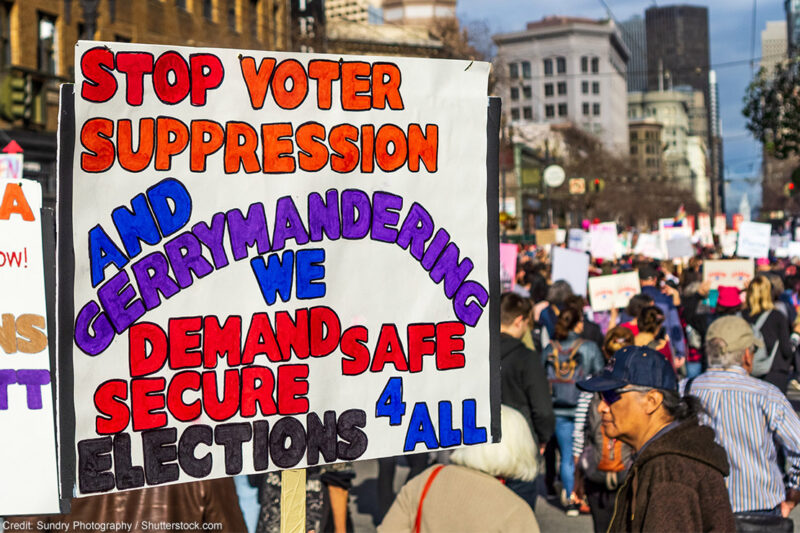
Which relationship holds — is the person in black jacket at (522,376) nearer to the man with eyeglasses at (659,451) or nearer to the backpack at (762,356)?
the backpack at (762,356)

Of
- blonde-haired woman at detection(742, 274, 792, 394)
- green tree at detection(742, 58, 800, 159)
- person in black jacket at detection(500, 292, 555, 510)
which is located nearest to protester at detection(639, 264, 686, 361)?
blonde-haired woman at detection(742, 274, 792, 394)

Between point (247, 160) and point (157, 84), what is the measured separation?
0.34m

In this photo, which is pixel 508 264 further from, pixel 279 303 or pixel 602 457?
pixel 279 303

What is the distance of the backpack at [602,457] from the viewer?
19.3 ft

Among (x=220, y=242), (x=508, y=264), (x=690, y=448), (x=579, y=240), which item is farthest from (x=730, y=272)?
(x=220, y=242)

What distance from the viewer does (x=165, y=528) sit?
417 centimetres

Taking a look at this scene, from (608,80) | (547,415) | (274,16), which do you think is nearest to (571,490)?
(547,415)

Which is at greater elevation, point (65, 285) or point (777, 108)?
point (777, 108)

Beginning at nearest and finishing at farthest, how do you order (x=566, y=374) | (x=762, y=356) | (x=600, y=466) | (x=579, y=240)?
(x=600, y=466) → (x=566, y=374) → (x=762, y=356) → (x=579, y=240)

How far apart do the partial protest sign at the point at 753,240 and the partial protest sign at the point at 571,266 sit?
17.5 ft

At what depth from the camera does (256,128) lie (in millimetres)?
3191

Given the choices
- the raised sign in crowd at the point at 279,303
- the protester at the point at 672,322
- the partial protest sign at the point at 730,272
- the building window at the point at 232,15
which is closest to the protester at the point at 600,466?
the raised sign in crowd at the point at 279,303

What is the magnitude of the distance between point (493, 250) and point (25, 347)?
5.19 feet

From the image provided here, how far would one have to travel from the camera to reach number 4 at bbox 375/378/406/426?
337cm
